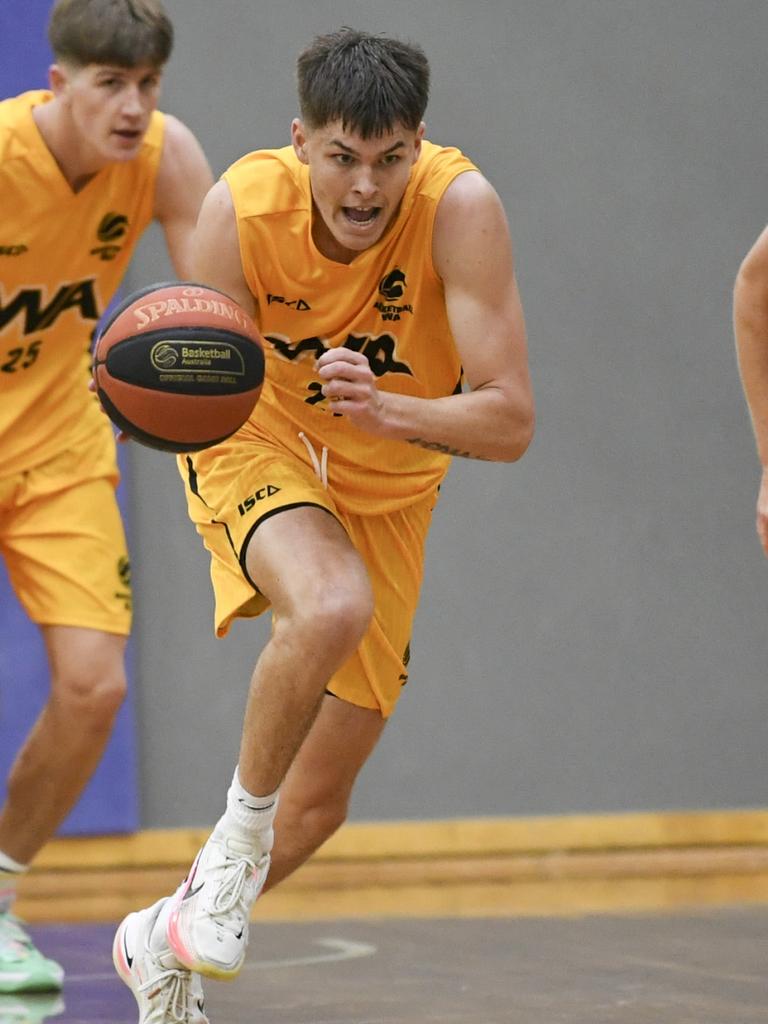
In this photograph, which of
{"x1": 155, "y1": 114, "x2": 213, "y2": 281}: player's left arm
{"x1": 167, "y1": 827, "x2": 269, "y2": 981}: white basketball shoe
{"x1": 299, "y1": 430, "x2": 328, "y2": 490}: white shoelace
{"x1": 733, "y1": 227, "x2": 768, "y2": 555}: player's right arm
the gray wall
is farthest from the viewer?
the gray wall

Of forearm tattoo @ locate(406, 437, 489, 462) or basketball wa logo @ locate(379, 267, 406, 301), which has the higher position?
basketball wa logo @ locate(379, 267, 406, 301)

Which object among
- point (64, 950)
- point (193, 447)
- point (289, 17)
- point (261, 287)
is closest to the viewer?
point (193, 447)

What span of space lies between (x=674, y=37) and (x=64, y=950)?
153 inches

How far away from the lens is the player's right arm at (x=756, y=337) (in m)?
3.27

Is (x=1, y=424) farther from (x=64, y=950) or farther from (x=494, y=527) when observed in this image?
(x=494, y=527)

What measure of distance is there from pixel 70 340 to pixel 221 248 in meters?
1.07

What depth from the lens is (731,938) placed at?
4.39 meters

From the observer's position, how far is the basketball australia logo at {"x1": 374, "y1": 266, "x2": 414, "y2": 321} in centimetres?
330

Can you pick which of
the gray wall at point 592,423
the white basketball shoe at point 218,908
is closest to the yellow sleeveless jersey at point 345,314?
the white basketball shoe at point 218,908

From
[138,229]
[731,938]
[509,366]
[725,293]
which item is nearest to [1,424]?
[138,229]

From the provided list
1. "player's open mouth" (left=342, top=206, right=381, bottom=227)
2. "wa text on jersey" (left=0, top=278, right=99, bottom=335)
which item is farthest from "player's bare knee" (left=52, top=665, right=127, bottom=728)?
"player's open mouth" (left=342, top=206, right=381, bottom=227)

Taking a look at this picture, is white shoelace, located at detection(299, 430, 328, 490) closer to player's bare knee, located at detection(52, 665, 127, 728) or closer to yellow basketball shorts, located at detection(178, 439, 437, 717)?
yellow basketball shorts, located at detection(178, 439, 437, 717)

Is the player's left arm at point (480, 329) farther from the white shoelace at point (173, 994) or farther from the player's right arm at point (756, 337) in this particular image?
the white shoelace at point (173, 994)

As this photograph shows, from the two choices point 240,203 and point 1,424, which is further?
point 1,424
